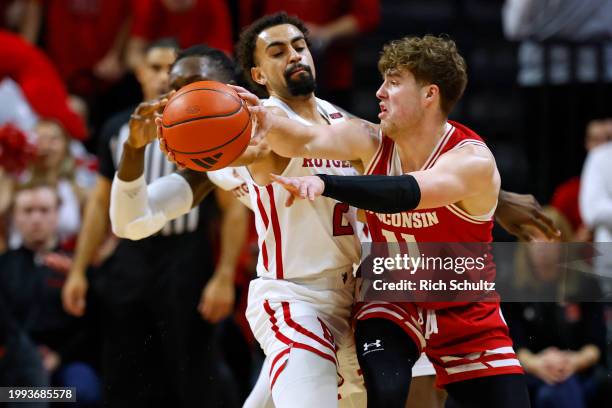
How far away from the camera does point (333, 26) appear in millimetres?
7938

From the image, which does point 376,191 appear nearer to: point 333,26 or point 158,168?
point 158,168

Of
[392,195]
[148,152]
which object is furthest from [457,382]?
[148,152]

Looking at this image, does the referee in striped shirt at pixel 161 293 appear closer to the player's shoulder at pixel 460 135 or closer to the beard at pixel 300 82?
the beard at pixel 300 82

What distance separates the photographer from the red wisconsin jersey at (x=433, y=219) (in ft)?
14.0

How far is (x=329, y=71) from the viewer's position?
7934mm

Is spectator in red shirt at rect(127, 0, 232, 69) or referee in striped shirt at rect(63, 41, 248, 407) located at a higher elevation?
spectator in red shirt at rect(127, 0, 232, 69)

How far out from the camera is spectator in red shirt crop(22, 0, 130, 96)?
8.47m

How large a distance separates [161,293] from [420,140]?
2315mm

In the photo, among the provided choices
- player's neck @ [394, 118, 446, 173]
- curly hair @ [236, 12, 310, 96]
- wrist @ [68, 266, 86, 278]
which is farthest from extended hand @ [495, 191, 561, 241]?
wrist @ [68, 266, 86, 278]

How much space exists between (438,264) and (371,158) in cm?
51

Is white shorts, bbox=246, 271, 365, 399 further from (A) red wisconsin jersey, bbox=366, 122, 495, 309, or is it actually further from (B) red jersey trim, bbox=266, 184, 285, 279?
(A) red wisconsin jersey, bbox=366, 122, 495, 309

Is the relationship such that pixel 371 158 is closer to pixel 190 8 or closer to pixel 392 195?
pixel 392 195

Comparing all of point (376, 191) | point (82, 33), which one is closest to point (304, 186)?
point (376, 191)

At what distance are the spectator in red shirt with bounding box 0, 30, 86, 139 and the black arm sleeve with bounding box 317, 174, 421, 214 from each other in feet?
13.9
